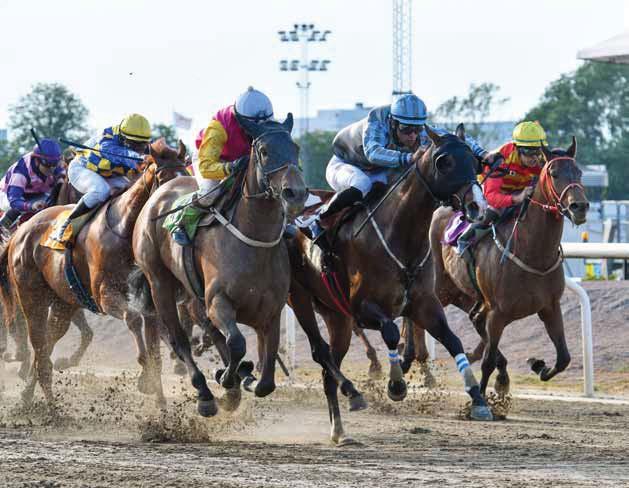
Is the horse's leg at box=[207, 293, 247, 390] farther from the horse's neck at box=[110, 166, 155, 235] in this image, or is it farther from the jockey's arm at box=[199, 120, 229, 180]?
the horse's neck at box=[110, 166, 155, 235]

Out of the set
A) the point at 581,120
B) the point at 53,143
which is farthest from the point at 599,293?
the point at 581,120

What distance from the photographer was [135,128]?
10578mm

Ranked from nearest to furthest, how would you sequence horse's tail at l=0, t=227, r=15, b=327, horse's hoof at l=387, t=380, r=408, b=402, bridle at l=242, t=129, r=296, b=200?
bridle at l=242, t=129, r=296, b=200 < horse's hoof at l=387, t=380, r=408, b=402 < horse's tail at l=0, t=227, r=15, b=327

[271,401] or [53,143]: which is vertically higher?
[53,143]

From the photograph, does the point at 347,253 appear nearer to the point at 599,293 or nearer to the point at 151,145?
the point at 151,145

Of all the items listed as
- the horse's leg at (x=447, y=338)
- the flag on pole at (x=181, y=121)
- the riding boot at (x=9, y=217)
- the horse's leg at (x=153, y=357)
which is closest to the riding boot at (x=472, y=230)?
the horse's leg at (x=447, y=338)

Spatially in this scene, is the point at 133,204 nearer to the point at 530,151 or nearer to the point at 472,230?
the point at 472,230

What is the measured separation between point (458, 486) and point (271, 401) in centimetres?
489

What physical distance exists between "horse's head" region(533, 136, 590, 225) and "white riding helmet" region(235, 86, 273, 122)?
2447 millimetres

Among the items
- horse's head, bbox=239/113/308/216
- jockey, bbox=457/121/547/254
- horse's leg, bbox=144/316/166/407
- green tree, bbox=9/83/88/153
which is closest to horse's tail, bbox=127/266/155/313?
horse's leg, bbox=144/316/166/407

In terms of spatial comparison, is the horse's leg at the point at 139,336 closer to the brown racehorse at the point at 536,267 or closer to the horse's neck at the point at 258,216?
the horse's neck at the point at 258,216

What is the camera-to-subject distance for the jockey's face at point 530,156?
10.5 metres

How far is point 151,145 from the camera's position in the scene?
9.83 m

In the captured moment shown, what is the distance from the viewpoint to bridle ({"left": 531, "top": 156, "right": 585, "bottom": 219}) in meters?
9.74
